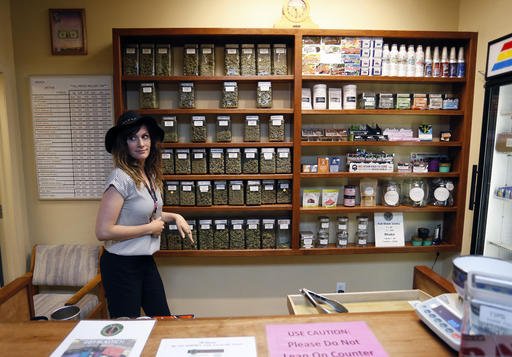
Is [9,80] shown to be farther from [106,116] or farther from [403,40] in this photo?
[403,40]

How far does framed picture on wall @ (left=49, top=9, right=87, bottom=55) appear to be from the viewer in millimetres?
2471

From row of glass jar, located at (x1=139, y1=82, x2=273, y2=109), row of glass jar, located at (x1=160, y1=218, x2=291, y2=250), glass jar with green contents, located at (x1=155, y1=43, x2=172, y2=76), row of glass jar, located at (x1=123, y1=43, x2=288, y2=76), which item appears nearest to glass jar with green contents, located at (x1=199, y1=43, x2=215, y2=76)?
row of glass jar, located at (x1=123, y1=43, x2=288, y2=76)

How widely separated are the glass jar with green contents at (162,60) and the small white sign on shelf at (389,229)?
6.47 feet

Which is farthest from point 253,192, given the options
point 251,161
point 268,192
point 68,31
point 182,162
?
point 68,31

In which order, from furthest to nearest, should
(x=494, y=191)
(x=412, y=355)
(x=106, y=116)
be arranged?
1. (x=106, y=116)
2. (x=494, y=191)
3. (x=412, y=355)

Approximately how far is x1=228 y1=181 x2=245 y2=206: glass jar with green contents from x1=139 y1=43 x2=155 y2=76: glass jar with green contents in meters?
1.00

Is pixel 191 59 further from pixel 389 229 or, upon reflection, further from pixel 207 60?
pixel 389 229

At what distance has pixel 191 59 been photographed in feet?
7.77

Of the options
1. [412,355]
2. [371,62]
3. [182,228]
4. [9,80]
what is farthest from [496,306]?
[9,80]

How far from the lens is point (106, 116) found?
8.45ft

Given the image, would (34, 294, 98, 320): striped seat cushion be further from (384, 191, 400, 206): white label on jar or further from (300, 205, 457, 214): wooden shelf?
(384, 191, 400, 206): white label on jar

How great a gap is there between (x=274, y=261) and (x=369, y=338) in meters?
1.82

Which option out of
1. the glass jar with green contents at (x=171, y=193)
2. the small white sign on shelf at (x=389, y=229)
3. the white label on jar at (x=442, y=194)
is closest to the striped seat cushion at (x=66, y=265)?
the glass jar with green contents at (x=171, y=193)

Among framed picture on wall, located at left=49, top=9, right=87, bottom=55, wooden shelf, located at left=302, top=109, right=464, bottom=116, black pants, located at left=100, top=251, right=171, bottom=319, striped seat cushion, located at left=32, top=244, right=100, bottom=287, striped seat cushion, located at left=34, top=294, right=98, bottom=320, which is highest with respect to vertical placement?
framed picture on wall, located at left=49, top=9, right=87, bottom=55
